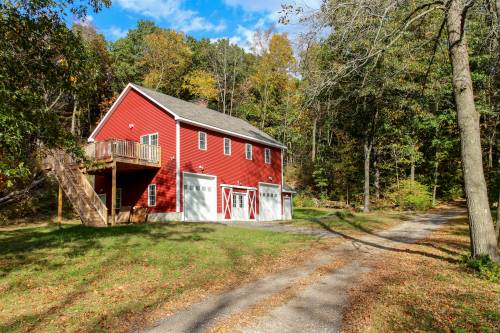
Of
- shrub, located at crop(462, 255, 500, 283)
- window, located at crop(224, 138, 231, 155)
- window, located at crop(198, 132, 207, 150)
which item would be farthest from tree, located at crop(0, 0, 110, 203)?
window, located at crop(224, 138, 231, 155)

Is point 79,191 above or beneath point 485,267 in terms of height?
above

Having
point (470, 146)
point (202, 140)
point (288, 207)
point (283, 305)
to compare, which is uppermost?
point (202, 140)

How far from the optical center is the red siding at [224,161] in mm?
22516

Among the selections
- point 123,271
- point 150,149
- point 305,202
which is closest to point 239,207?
point 150,149

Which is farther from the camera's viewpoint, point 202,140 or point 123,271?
point 202,140

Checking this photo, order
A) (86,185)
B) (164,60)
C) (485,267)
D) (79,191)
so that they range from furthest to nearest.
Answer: (164,60) → (86,185) → (79,191) → (485,267)

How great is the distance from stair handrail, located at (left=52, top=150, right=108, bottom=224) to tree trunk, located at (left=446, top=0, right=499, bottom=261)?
15782 mm

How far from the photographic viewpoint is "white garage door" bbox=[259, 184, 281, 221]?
28203 mm

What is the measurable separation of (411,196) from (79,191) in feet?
87.4

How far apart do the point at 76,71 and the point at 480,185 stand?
412 inches

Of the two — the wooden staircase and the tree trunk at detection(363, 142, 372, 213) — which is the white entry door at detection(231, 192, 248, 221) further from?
the tree trunk at detection(363, 142, 372, 213)

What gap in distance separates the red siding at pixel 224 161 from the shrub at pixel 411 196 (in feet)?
39.3

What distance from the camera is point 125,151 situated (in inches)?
798

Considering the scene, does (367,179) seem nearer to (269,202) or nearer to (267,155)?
(269,202)
